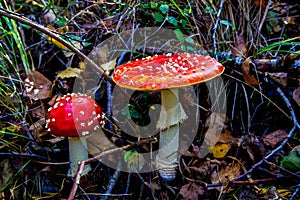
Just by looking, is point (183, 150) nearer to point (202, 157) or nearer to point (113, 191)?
point (202, 157)

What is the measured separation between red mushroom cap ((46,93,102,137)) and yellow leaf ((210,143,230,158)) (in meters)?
0.91

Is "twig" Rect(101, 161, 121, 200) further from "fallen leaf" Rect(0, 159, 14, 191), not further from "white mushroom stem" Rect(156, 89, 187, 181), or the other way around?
"fallen leaf" Rect(0, 159, 14, 191)

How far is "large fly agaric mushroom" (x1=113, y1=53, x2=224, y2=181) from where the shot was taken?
1.83 metres

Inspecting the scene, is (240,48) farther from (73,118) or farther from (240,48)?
(73,118)

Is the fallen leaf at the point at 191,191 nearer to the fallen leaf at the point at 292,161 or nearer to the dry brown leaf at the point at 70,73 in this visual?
the fallen leaf at the point at 292,161

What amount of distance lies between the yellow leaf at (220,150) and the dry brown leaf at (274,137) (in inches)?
11.6

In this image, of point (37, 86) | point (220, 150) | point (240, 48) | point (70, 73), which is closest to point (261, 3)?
point (240, 48)

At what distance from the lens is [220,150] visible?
2514mm

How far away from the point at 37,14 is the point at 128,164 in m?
2.30

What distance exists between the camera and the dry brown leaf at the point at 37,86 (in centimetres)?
292

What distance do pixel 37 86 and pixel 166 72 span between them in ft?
5.05

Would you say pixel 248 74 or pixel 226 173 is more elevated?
pixel 248 74

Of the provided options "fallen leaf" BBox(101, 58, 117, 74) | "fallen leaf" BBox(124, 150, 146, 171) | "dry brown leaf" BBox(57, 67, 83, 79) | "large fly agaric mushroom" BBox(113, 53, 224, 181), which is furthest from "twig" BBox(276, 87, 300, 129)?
"dry brown leaf" BBox(57, 67, 83, 79)

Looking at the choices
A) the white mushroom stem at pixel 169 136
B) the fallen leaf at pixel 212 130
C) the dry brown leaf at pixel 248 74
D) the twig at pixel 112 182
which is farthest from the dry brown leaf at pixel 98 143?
the dry brown leaf at pixel 248 74
